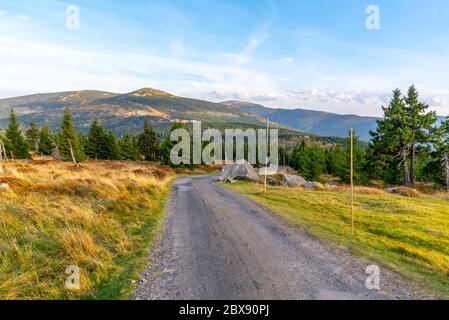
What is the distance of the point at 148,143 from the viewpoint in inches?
2901

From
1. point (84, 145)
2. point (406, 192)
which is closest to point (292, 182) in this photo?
point (406, 192)

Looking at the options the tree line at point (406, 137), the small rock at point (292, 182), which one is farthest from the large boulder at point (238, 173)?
the tree line at point (406, 137)

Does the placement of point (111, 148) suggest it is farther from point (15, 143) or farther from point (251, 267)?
point (251, 267)

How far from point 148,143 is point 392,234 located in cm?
6927

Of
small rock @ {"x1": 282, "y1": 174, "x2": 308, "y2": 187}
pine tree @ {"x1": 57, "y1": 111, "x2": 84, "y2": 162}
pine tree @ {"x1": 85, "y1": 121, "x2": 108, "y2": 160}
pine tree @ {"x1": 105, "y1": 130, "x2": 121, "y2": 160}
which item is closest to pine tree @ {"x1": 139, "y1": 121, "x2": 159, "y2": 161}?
pine tree @ {"x1": 105, "y1": 130, "x2": 121, "y2": 160}

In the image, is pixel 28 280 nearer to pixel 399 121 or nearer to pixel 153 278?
pixel 153 278

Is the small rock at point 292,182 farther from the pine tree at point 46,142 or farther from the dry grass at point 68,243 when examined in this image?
the pine tree at point 46,142

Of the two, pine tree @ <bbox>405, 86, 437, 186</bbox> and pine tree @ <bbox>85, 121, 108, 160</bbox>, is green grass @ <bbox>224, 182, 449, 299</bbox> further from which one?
pine tree @ <bbox>85, 121, 108, 160</bbox>

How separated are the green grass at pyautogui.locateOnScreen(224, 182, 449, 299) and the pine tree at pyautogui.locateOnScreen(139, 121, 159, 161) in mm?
59971

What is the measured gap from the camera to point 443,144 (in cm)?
3684

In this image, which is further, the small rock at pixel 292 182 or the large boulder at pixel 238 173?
the large boulder at pixel 238 173

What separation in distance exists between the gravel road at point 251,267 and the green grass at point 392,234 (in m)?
0.79

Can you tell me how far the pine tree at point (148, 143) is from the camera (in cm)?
7200
